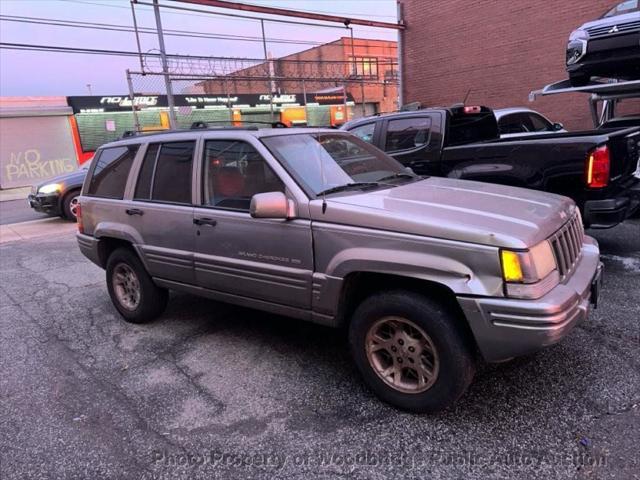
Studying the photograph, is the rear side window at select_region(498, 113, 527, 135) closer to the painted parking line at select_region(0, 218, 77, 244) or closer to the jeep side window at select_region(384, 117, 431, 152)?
the jeep side window at select_region(384, 117, 431, 152)

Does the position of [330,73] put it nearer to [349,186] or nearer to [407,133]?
[407,133]

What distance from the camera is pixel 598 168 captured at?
4613 mm

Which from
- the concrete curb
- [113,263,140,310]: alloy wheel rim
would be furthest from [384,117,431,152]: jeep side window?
the concrete curb

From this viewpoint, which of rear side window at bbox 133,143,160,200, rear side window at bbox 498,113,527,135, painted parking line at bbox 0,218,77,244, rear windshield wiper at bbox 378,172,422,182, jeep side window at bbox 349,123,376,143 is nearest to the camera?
rear windshield wiper at bbox 378,172,422,182

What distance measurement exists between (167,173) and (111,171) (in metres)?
0.93

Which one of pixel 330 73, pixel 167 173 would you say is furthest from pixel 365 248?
pixel 330 73

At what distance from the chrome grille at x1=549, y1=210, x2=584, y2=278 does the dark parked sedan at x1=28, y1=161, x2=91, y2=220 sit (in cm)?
1061

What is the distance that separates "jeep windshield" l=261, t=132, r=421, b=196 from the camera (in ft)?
11.3

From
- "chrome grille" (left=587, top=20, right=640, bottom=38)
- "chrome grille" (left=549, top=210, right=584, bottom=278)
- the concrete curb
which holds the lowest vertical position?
the concrete curb

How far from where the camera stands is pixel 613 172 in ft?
15.6

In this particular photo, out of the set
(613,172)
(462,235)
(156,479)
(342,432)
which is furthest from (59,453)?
(613,172)

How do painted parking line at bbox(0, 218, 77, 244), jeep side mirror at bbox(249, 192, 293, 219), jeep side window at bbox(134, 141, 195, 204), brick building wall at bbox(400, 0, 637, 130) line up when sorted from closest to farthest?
jeep side mirror at bbox(249, 192, 293, 219)
jeep side window at bbox(134, 141, 195, 204)
painted parking line at bbox(0, 218, 77, 244)
brick building wall at bbox(400, 0, 637, 130)

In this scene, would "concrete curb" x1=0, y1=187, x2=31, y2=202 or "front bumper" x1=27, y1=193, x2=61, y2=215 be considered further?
"concrete curb" x1=0, y1=187, x2=31, y2=202

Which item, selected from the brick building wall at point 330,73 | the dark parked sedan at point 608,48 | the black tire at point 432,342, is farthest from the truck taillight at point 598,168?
the brick building wall at point 330,73
